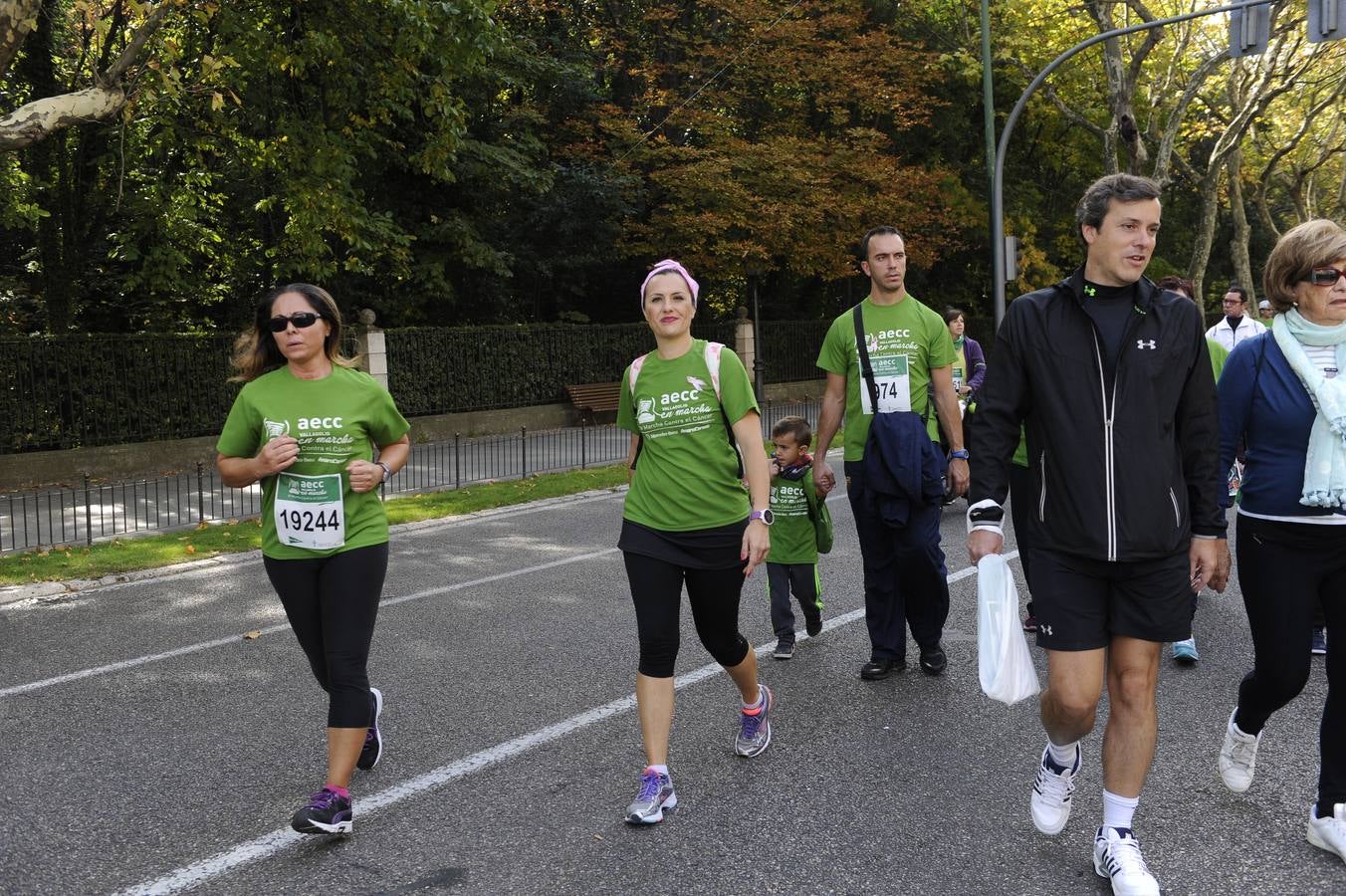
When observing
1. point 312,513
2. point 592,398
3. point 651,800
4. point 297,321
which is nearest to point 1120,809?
point 651,800

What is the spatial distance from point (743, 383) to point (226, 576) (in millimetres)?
6130

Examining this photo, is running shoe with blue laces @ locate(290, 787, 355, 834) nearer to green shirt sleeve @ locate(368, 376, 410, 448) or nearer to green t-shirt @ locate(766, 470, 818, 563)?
green shirt sleeve @ locate(368, 376, 410, 448)

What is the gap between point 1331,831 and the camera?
142 inches

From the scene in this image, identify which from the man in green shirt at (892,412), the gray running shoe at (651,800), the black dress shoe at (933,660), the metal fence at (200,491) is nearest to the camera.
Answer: the gray running shoe at (651,800)

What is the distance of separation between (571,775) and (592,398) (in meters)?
19.8

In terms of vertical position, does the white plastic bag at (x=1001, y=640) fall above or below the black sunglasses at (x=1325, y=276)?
below

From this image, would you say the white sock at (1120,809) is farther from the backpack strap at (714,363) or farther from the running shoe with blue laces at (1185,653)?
the running shoe with blue laces at (1185,653)

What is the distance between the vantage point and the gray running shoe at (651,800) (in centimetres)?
391

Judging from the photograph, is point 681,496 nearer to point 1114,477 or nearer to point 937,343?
point 1114,477

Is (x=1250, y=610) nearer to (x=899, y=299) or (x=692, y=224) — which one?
(x=899, y=299)

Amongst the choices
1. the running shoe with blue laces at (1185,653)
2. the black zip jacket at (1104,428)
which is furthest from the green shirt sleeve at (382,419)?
the running shoe with blue laces at (1185,653)

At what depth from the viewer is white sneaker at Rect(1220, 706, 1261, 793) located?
403 centimetres

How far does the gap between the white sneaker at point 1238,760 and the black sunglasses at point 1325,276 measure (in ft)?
4.82

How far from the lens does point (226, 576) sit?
8945 mm
